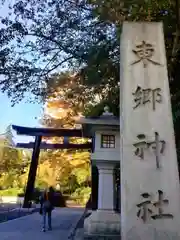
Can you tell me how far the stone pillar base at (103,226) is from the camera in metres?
8.70

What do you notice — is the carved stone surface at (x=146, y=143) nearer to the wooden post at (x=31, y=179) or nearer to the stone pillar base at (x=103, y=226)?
the stone pillar base at (x=103, y=226)

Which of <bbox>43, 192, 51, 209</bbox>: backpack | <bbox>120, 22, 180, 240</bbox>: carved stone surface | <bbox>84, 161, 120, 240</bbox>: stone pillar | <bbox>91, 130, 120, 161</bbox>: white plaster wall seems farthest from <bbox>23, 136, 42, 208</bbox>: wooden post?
<bbox>120, 22, 180, 240</bbox>: carved stone surface

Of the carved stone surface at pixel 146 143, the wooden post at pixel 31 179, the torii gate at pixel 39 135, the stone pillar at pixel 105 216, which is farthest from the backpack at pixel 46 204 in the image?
the wooden post at pixel 31 179

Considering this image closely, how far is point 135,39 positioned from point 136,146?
2038 mm

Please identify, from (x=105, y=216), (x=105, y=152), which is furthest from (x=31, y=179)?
(x=105, y=216)

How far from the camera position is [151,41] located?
5.98 m

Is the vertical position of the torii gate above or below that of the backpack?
above

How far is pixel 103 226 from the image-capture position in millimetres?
8859

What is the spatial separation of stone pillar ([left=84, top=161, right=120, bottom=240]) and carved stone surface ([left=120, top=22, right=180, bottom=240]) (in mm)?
3919

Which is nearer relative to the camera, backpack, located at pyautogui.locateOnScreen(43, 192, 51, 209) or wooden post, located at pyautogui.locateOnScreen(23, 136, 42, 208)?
backpack, located at pyautogui.locateOnScreen(43, 192, 51, 209)

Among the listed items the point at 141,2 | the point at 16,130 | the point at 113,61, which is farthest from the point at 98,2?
the point at 16,130

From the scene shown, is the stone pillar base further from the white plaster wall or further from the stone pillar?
the white plaster wall

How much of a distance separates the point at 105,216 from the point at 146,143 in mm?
4428

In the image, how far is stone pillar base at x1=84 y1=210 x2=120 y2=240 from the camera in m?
8.70
